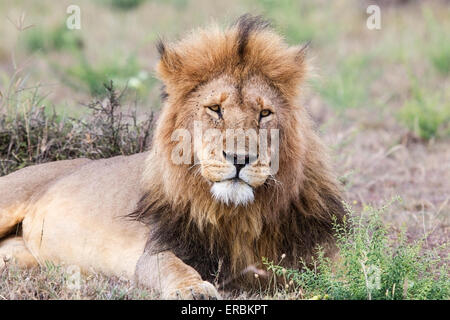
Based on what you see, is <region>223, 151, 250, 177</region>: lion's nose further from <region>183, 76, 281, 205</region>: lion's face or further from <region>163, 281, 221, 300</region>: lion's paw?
<region>163, 281, 221, 300</region>: lion's paw

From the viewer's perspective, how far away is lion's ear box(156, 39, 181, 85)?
4516 mm

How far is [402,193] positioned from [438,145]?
67.9 inches

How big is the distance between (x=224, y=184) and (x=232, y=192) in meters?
0.06

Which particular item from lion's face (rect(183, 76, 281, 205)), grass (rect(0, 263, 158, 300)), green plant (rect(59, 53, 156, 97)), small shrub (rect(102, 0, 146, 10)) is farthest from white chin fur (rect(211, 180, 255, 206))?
small shrub (rect(102, 0, 146, 10))

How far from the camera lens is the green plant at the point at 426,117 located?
8.69 m

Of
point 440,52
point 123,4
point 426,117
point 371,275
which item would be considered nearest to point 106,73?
point 426,117

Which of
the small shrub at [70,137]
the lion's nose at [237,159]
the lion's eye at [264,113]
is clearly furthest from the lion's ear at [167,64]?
the small shrub at [70,137]

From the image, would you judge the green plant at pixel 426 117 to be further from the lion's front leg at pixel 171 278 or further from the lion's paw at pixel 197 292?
the lion's paw at pixel 197 292

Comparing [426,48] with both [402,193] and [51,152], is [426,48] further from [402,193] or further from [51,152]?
[51,152]

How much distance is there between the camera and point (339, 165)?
24.0 ft

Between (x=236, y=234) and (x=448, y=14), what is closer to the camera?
(x=236, y=234)

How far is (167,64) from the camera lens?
4.53 meters
